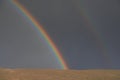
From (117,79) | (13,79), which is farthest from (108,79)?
(13,79)

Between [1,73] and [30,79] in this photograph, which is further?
[1,73]

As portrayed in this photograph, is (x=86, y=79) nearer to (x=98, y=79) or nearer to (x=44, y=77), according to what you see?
(x=98, y=79)

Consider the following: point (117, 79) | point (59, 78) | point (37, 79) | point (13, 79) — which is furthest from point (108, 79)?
point (13, 79)

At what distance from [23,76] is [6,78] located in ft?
11.1

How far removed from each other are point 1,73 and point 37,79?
767 cm

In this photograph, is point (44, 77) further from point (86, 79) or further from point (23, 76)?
point (86, 79)

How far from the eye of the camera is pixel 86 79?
44625mm

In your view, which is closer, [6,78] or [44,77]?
[6,78]

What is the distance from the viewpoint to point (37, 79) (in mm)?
42875

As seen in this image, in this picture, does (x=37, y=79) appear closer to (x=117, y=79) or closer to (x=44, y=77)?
(x=44, y=77)

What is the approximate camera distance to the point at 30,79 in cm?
4269

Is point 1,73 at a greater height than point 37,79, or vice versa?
point 1,73

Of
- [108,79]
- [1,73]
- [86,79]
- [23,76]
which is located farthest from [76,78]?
[1,73]

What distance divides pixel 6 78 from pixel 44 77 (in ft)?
20.6
